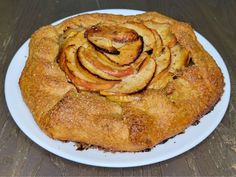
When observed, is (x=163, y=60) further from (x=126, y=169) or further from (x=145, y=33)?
(x=126, y=169)

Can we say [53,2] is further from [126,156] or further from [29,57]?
[126,156]

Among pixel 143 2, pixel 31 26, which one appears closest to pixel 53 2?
pixel 31 26

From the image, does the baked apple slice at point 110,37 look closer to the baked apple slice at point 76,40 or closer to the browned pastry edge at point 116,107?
the baked apple slice at point 76,40

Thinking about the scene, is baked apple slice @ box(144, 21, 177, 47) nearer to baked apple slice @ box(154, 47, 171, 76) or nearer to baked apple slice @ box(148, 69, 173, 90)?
baked apple slice @ box(154, 47, 171, 76)

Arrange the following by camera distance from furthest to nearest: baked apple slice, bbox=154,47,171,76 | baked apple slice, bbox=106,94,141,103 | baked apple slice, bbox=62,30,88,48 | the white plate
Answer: baked apple slice, bbox=62,30,88,48, baked apple slice, bbox=154,47,171,76, baked apple slice, bbox=106,94,141,103, the white plate

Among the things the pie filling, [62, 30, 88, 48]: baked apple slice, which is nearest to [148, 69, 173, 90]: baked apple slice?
the pie filling

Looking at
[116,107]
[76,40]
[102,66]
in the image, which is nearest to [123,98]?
[116,107]

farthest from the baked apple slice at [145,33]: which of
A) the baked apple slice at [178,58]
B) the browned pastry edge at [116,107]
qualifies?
the browned pastry edge at [116,107]
